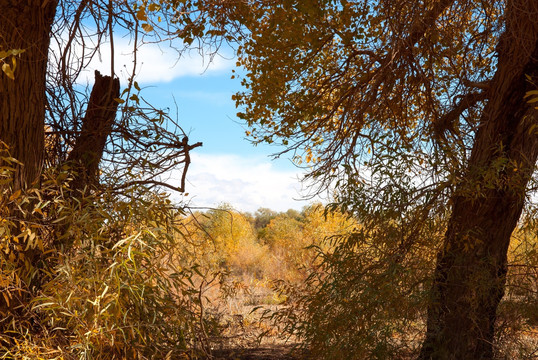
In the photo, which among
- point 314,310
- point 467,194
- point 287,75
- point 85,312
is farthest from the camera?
point 287,75

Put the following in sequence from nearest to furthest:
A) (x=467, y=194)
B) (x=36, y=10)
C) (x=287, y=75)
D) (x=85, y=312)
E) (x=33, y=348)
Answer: (x=85, y=312) < (x=33, y=348) < (x=36, y=10) < (x=467, y=194) < (x=287, y=75)

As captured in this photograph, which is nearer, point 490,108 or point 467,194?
point 467,194

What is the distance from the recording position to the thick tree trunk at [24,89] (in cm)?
281

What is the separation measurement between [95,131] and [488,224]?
3.05 meters

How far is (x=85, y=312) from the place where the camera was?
2.24 meters

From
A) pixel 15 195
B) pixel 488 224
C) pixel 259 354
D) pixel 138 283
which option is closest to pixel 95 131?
pixel 15 195

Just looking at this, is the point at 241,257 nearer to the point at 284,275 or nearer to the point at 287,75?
the point at 284,275

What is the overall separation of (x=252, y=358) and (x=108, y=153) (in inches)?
92.9

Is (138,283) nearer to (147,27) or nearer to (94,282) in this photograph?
(94,282)

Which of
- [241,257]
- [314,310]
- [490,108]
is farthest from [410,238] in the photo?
[241,257]

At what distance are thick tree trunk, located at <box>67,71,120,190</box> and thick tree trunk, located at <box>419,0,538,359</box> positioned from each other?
8.51ft

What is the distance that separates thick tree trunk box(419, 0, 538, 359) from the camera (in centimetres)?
420

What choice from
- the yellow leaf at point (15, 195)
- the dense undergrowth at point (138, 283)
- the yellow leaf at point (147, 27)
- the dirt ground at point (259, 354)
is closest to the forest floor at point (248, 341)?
the dirt ground at point (259, 354)

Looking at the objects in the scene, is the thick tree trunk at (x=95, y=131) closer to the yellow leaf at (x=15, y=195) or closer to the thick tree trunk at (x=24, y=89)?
the thick tree trunk at (x=24, y=89)
